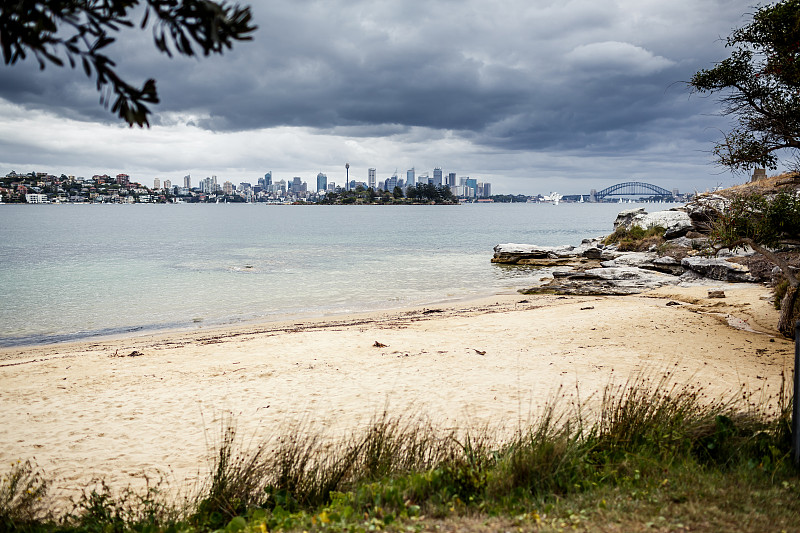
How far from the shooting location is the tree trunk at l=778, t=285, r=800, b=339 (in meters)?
12.4

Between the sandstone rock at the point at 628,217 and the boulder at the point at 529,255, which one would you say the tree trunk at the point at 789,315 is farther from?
the sandstone rock at the point at 628,217

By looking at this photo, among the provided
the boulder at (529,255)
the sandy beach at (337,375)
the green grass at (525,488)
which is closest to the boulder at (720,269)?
the sandy beach at (337,375)

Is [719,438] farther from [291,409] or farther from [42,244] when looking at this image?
[42,244]

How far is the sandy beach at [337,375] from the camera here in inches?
295

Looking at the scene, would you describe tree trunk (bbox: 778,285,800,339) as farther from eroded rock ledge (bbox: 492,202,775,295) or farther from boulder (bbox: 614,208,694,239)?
boulder (bbox: 614,208,694,239)

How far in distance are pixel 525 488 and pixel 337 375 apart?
21.6 feet

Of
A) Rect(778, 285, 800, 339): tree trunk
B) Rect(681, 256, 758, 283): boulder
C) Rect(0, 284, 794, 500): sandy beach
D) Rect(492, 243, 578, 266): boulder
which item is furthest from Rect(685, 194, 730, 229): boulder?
Rect(492, 243, 578, 266): boulder

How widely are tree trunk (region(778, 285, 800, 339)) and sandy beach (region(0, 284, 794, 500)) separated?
29cm

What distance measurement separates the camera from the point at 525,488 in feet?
14.8

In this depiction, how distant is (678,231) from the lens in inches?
1326

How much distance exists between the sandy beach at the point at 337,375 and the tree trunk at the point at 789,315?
0.95 feet

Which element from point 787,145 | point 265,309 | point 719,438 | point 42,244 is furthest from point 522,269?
point 42,244

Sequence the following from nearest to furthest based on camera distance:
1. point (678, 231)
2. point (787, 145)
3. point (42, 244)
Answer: point (787, 145) < point (678, 231) < point (42, 244)

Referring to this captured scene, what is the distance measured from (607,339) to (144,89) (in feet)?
40.4
